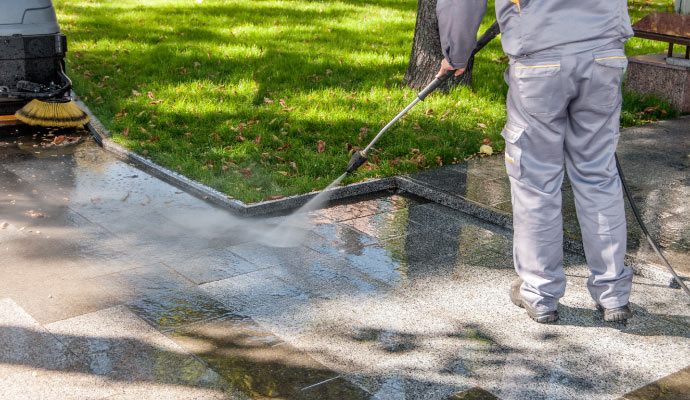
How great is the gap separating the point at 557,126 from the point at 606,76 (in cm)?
34

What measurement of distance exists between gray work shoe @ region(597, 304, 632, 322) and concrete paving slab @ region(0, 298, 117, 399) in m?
2.57

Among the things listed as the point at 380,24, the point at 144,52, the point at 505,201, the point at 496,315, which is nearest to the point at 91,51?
the point at 144,52

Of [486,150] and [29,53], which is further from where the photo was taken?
[29,53]

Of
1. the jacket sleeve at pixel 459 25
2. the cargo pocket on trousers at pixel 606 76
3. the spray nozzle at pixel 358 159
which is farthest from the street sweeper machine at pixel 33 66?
the cargo pocket on trousers at pixel 606 76

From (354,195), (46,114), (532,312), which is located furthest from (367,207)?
(46,114)

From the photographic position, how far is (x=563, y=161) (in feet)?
13.6

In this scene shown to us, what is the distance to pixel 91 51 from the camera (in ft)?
36.6

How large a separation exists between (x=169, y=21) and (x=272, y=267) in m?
9.65

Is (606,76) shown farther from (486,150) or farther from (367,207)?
(486,150)

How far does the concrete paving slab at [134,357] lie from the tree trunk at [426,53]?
5.84m

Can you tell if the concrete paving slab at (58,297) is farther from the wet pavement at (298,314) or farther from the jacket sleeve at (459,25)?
the jacket sleeve at (459,25)

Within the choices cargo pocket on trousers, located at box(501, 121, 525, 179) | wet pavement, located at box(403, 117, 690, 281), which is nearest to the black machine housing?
wet pavement, located at box(403, 117, 690, 281)

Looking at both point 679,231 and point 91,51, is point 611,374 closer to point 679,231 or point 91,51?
point 679,231

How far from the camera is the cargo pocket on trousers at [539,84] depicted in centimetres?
388
